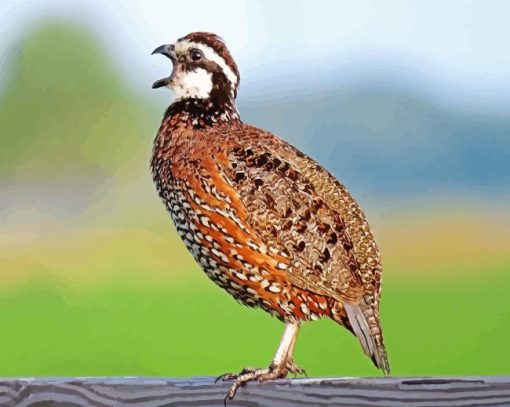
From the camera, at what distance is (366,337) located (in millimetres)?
4254

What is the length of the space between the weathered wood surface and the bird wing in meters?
0.66

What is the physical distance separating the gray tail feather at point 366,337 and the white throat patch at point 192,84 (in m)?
0.89

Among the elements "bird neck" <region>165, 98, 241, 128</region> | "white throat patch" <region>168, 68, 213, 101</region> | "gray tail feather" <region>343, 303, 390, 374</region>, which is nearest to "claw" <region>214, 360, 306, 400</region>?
"gray tail feather" <region>343, 303, 390, 374</region>

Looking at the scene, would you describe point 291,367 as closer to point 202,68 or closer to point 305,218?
point 305,218

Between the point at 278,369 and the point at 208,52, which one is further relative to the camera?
the point at 208,52

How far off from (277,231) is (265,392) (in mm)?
752

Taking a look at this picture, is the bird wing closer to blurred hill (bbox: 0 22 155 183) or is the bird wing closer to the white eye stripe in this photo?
the white eye stripe

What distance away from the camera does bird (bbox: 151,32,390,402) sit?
14.1 feet

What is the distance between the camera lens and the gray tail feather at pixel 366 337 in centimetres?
→ 425

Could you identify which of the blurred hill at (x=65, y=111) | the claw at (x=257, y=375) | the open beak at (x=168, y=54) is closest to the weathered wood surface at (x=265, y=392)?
the claw at (x=257, y=375)

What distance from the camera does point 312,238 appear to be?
430 centimetres

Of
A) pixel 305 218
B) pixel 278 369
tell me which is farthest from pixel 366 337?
pixel 305 218

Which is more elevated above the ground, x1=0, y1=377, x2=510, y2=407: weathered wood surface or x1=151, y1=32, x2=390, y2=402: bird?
x1=151, y1=32, x2=390, y2=402: bird

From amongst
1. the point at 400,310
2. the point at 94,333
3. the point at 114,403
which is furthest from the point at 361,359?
the point at 114,403
